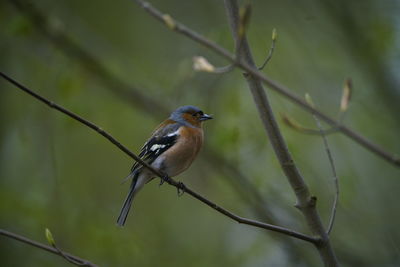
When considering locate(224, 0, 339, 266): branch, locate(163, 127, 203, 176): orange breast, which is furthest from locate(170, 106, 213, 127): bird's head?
locate(224, 0, 339, 266): branch

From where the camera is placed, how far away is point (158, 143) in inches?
229

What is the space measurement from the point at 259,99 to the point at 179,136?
2530 mm

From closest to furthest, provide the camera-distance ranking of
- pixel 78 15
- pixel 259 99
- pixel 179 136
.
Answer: pixel 259 99, pixel 179 136, pixel 78 15

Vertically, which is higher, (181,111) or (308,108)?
(181,111)

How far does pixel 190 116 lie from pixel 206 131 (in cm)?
114

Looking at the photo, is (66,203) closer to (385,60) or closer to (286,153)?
(286,153)

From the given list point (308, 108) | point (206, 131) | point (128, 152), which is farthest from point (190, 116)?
point (308, 108)

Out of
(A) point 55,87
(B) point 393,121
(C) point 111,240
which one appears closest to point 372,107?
(B) point 393,121

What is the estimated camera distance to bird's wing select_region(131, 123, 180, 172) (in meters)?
5.76

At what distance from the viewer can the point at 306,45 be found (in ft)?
23.8

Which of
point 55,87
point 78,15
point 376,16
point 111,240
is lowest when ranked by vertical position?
point 111,240

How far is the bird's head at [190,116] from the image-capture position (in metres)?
6.24

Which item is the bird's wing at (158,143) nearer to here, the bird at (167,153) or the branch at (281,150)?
the bird at (167,153)

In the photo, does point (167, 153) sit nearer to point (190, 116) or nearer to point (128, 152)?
point (190, 116)
